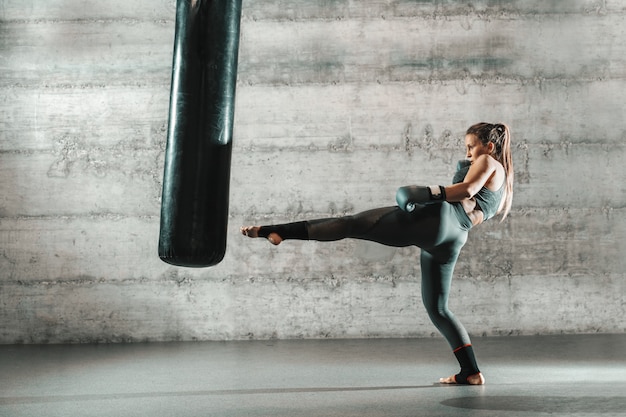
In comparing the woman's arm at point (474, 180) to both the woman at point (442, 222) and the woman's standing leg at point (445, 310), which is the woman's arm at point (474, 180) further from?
the woman's standing leg at point (445, 310)

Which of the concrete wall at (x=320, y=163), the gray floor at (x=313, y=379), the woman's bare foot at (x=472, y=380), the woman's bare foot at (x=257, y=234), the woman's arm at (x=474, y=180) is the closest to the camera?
the gray floor at (x=313, y=379)

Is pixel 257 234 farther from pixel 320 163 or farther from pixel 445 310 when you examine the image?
pixel 320 163

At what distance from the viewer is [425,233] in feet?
11.5

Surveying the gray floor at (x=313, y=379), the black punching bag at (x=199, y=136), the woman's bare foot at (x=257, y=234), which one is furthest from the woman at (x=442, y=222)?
the gray floor at (x=313, y=379)

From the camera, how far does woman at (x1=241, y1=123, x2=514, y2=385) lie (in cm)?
343

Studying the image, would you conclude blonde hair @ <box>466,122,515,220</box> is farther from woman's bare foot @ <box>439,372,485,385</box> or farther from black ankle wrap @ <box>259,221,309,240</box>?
black ankle wrap @ <box>259,221,309,240</box>

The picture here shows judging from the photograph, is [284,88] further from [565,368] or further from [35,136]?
[565,368]

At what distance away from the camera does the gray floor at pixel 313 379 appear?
316 centimetres

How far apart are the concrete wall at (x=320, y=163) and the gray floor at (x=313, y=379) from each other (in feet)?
1.04

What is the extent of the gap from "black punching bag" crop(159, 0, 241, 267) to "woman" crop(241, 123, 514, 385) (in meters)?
0.21

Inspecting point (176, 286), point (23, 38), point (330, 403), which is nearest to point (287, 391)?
point (330, 403)

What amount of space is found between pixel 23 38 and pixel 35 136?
74cm

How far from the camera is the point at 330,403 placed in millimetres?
3273

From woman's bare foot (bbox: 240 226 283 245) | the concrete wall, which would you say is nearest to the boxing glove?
woman's bare foot (bbox: 240 226 283 245)
